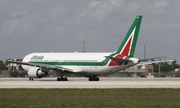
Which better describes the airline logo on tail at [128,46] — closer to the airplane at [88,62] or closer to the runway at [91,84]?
the airplane at [88,62]

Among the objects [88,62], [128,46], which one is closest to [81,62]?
[88,62]

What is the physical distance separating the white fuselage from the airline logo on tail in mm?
1002

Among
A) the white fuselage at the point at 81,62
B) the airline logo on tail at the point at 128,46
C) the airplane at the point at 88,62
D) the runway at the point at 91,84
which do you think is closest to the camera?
the runway at the point at 91,84

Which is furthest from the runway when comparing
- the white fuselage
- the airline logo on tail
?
the white fuselage

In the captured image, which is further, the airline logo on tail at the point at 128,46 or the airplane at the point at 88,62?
the airplane at the point at 88,62

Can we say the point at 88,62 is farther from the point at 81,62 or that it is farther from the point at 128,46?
the point at 128,46

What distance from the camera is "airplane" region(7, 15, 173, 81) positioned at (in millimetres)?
65625

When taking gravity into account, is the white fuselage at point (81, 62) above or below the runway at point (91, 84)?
above

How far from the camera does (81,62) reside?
69125 mm

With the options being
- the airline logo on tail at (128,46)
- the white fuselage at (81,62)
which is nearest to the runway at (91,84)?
the airline logo on tail at (128,46)

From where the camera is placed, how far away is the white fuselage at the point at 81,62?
67750mm

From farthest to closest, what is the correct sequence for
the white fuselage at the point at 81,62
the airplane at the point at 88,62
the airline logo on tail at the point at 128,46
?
the white fuselage at the point at 81,62 → the airplane at the point at 88,62 → the airline logo on tail at the point at 128,46
